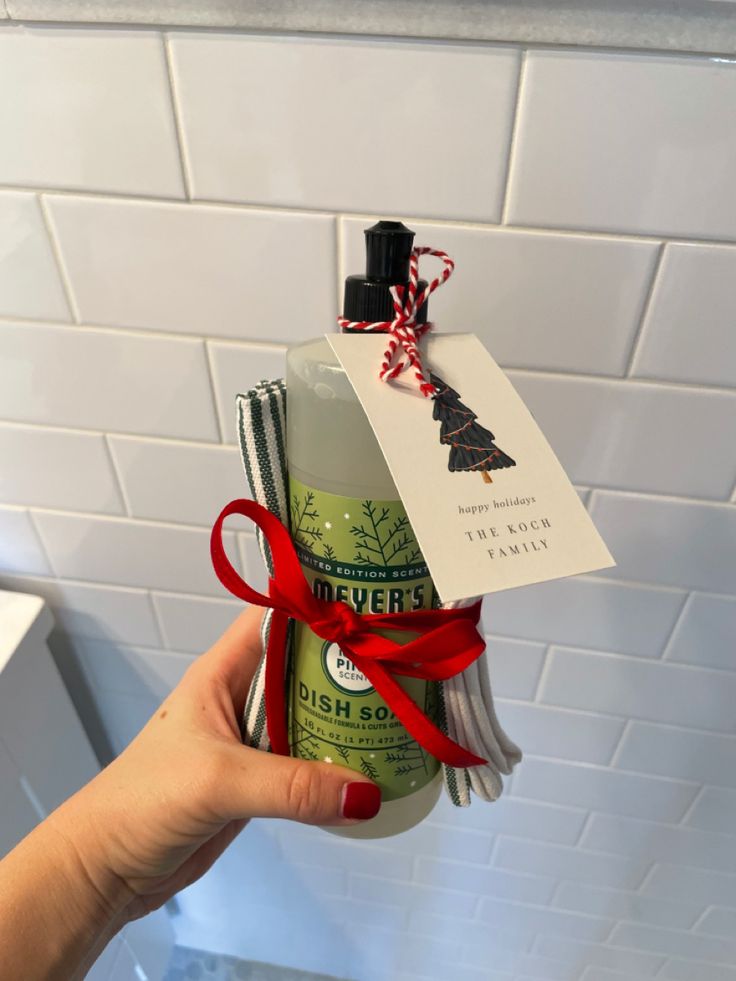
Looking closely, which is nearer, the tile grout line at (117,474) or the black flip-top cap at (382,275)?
the black flip-top cap at (382,275)

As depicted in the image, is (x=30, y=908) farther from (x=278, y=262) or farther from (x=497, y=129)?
(x=497, y=129)

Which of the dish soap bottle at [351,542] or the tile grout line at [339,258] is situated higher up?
the tile grout line at [339,258]

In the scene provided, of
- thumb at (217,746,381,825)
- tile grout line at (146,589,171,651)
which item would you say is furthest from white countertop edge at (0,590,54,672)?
thumb at (217,746,381,825)

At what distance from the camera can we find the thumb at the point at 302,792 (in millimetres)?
356

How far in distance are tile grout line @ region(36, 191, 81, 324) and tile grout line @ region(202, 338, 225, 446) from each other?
4.0 inches

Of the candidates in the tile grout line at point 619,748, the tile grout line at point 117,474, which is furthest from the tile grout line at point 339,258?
the tile grout line at point 619,748

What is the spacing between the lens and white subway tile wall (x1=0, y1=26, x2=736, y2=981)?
357mm

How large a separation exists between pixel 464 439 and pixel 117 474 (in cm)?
37

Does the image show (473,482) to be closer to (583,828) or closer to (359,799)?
(359,799)

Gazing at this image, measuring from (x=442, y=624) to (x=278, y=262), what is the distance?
10.3 inches

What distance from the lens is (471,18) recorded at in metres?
0.33

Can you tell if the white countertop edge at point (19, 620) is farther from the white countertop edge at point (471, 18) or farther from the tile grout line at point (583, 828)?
the tile grout line at point (583, 828)

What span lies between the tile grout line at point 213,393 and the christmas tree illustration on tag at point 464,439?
237mm

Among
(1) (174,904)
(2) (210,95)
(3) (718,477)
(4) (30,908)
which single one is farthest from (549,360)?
(1) (174,904)
